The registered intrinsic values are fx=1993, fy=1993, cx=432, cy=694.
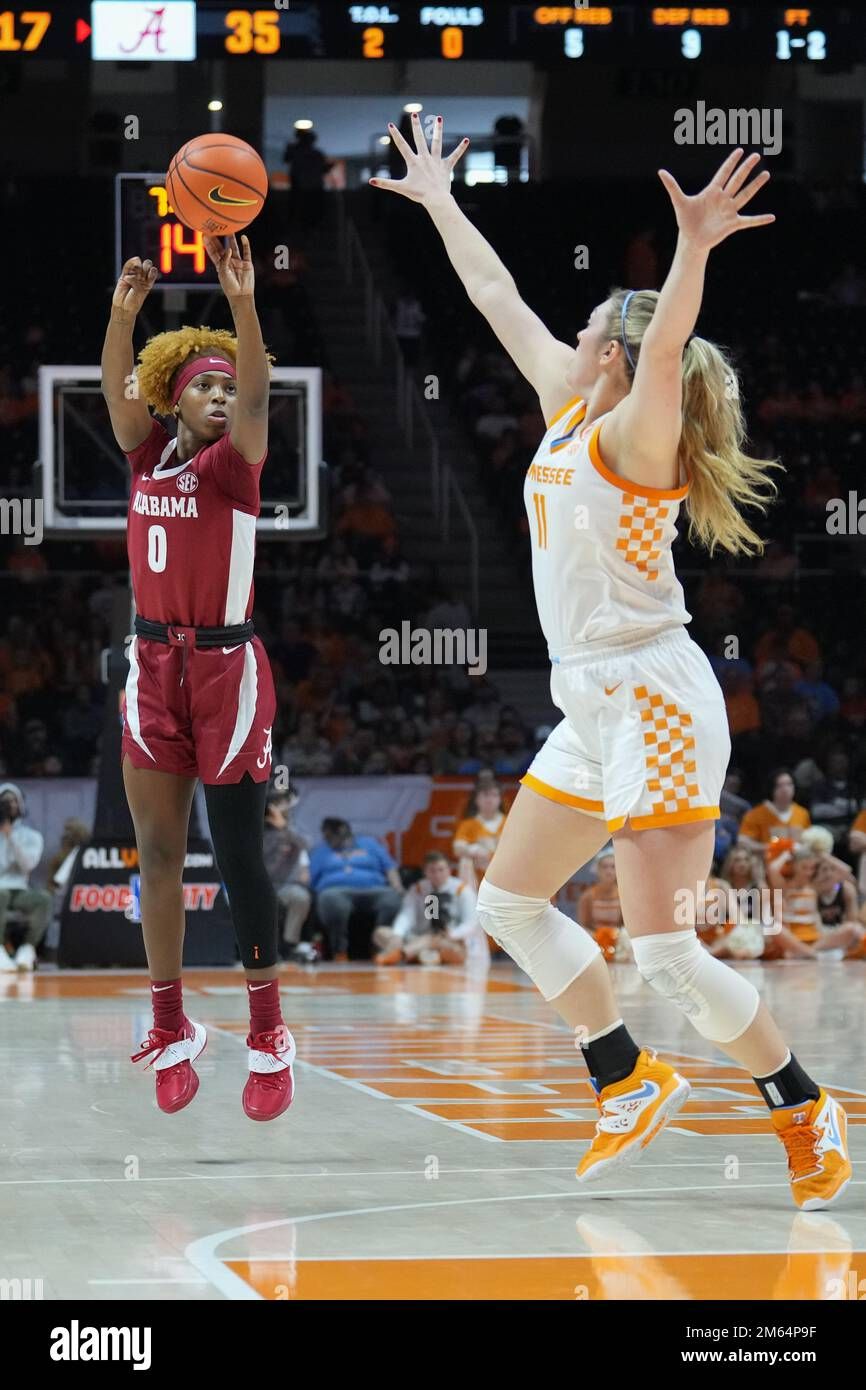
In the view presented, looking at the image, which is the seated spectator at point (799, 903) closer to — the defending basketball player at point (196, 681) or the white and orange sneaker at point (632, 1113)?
the defending basketball player at point (196, 681)

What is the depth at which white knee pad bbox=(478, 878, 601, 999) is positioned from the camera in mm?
4828

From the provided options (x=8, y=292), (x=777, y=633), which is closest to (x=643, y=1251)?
(x=777, y=633)

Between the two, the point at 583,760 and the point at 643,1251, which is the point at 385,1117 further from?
the point at 643,1251

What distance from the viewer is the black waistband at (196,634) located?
5.28 meters

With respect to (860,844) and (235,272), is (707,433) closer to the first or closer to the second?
(235,272)

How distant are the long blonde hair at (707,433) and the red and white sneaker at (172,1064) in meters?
1.97

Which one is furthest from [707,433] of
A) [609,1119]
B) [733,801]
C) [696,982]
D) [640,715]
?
[733,801]

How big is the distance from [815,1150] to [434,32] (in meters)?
11.0

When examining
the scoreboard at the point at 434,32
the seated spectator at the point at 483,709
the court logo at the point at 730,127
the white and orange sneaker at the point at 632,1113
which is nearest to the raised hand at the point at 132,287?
the white and orange sneaker at the point at 632,1113

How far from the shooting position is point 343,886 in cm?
1407

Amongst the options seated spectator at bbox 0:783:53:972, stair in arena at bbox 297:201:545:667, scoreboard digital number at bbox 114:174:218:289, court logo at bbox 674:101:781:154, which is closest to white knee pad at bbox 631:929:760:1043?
scoreboard digital number at bbox 114:174:218:289

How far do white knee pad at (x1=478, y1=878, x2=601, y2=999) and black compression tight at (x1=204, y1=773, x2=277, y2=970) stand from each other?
75 centimetres

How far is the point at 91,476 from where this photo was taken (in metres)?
12.5
